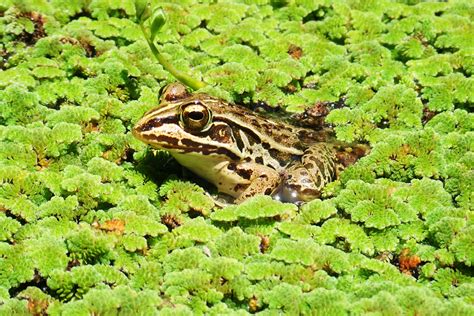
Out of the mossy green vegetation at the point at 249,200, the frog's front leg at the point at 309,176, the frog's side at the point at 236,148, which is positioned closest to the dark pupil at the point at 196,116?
the frog's side at the point at 236,148

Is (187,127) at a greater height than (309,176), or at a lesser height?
greater

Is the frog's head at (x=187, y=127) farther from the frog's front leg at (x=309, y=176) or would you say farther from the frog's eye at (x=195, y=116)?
the frog's front leg at (x=309, y=176)

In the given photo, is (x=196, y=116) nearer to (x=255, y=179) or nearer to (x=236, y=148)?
(x=236, y=148)

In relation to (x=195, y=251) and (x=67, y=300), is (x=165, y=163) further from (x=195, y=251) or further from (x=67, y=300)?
(x=67, y=300)

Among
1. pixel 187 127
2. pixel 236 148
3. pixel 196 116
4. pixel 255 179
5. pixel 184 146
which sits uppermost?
→ pixel 196 116

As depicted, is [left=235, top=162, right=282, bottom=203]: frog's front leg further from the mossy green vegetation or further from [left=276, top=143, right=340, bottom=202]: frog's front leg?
the mossy green vegetation

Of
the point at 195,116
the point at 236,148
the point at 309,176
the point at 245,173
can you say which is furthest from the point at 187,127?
the point at 309,176

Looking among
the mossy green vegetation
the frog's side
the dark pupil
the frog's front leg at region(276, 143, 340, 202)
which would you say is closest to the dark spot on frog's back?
the frog's side

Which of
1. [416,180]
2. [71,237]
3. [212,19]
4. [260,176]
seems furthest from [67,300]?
[212,19]
